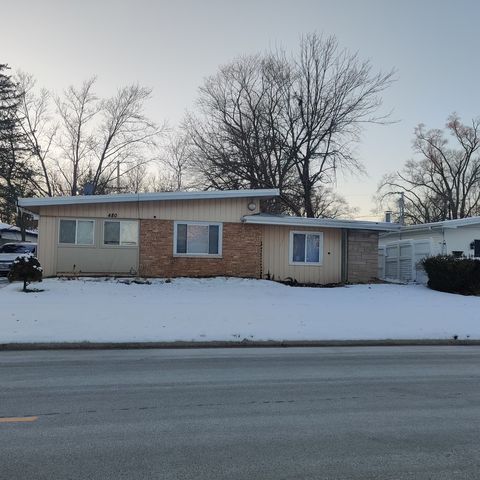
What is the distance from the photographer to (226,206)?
21359mm

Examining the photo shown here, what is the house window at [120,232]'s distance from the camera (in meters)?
20.5

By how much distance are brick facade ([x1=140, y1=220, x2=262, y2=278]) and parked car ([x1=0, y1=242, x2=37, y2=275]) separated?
23.0 ft

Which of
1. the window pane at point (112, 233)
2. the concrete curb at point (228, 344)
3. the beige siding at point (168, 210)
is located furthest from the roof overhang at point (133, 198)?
the concrete curb at point (228, 344)

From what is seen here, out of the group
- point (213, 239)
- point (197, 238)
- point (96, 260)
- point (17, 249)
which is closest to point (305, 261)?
point (213, 239)

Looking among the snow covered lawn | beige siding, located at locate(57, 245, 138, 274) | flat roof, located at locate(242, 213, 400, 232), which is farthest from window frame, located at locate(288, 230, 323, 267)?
beige siding, located at locate(57, 245, 138, 274)

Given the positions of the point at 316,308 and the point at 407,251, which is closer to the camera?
the point at 316,308

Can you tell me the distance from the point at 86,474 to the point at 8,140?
4227 cm

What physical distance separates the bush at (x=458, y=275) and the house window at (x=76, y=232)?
43.1 ft

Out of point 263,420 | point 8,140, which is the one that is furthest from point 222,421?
point 8,140

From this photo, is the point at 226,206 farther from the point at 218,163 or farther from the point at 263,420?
the point at 263,420

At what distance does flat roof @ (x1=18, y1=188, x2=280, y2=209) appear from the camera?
63.6 ft

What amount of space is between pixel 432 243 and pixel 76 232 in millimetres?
14750

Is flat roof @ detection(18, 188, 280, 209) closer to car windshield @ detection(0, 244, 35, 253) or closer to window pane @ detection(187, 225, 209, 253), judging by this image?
window pane @ detection(187, 225, 209, 253)

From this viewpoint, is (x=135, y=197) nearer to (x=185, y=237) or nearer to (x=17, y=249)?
(x=185, y=237)
